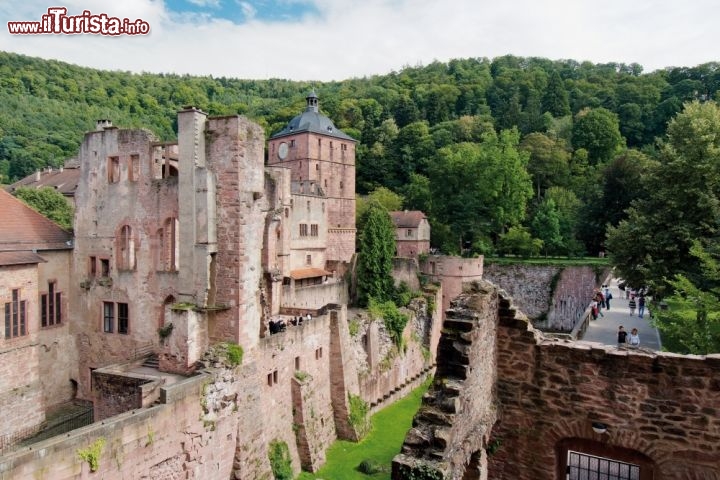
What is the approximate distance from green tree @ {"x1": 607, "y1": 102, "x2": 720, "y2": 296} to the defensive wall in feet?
43.1

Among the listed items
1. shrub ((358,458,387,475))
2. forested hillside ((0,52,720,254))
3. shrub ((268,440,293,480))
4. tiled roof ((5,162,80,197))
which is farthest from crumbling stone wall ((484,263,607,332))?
tiled roof ((5,162,80,197))

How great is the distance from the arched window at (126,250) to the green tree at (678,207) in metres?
19.1

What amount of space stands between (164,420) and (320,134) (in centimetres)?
4193

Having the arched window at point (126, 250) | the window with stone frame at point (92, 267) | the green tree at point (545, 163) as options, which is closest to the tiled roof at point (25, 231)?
the window with stone frame at point (92, 267)

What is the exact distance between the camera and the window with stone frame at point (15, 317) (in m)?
15.8

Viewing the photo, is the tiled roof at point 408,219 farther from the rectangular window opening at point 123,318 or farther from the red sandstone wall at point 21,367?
the red sandstone wall at point 21,367

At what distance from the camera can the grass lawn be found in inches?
730

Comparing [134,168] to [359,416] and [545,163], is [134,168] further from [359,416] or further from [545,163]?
[545,163]

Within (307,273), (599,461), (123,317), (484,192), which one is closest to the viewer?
(599,461)

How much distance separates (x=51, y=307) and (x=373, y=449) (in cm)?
1375

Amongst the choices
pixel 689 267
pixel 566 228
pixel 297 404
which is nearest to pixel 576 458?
pixel 297 404

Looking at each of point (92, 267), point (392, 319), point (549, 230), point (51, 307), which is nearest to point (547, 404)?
point (92, 267)

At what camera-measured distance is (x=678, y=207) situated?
1969cm

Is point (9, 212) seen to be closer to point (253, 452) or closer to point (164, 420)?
point (164, 420)
